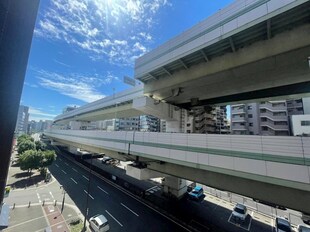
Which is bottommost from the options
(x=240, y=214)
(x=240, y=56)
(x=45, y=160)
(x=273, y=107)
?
(x=240, y=214)

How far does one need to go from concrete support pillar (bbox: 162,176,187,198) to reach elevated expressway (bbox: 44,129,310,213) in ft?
35.3

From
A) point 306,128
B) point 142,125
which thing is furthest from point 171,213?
point 142,125

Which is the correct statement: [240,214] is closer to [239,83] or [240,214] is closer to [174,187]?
[174,187]

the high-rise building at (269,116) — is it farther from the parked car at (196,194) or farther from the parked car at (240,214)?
the parked car at (240,214)

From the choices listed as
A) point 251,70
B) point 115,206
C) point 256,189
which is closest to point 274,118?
point 251,70

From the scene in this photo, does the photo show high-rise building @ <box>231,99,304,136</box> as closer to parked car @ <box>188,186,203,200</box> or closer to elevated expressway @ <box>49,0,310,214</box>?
parked car @ <box>188,186,203,200</box>

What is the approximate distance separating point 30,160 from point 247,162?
Answer: 34.2m

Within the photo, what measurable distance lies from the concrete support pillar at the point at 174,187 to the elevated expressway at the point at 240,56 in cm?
1291

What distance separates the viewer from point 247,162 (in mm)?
7230

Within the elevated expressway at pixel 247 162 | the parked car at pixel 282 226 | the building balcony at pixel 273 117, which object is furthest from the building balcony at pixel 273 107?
the elevated expressway at pixel 247 162

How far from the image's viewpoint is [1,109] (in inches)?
101

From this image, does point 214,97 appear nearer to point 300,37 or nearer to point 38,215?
point 300,37

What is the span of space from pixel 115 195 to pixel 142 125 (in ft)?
228

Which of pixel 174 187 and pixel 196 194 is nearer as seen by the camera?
pixel 174 187
